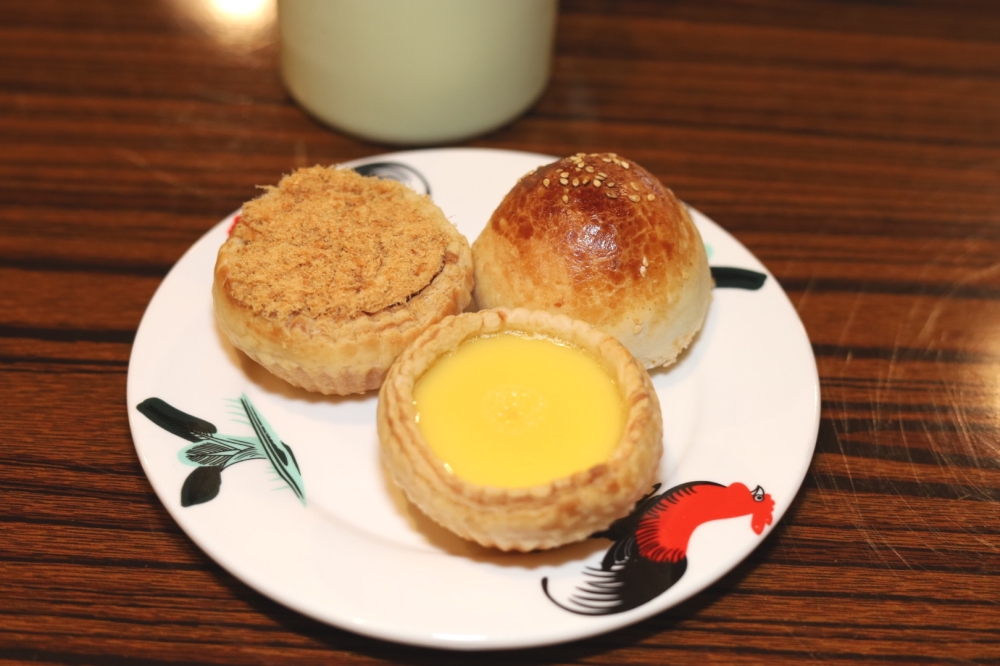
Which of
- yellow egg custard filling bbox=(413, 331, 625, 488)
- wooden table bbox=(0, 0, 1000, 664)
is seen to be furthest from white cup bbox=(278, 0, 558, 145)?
yellow egg custard filling bbox=(413, 331, 625, 488)

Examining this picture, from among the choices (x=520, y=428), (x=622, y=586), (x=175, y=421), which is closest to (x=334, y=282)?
(x=175, y=421)

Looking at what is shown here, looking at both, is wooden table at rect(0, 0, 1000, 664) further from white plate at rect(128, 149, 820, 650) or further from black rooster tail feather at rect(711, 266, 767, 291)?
black rooster tail feather at rect(711, 266, 767, 291)

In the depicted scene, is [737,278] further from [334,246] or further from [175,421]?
[175,421]

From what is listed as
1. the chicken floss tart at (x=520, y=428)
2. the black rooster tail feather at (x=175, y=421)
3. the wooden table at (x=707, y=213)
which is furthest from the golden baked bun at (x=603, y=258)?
the black rooster tail feather at (x=175, y=421)

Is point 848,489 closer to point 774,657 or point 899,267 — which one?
point 774,657

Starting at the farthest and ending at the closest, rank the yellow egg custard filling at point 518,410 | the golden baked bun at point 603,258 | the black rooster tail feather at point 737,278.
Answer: the black rooster tail feather at point 737,278, the golden baked bun at point 603,258, the yellow egg custard filling at point 518,410

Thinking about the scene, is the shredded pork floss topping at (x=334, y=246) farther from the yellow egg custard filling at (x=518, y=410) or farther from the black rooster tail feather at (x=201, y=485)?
the black rooster tail feather at (x=201, y=485)
